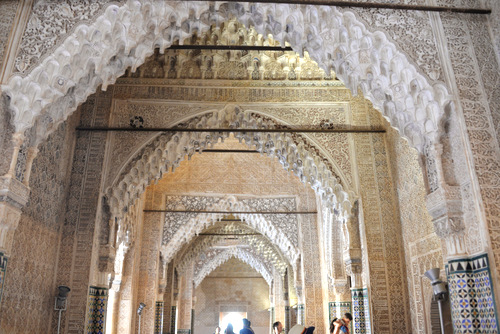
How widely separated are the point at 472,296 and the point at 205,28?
4.03m

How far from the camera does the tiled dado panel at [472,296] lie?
3.79 metres

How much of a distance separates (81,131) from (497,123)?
5.99 m

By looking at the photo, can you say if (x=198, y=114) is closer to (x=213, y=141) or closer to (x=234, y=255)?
(x=213, y=141)

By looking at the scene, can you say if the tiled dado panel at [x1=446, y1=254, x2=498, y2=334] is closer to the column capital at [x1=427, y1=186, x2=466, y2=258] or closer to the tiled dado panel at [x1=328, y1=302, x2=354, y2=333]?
the column capital at [x1=427, y1=186, x2=466, y2=258]

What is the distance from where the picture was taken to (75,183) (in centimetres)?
705

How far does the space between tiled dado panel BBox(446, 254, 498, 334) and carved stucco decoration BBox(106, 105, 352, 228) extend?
324 cm

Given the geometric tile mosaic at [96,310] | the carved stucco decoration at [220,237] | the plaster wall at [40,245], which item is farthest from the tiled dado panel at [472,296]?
the carved stucco decoration at [220,237]

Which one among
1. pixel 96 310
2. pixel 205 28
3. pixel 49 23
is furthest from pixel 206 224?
pixel 49 23

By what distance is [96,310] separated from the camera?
6.73 meters

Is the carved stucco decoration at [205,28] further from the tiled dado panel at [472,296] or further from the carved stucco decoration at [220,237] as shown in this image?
the carved stucco decoration at [220,237]

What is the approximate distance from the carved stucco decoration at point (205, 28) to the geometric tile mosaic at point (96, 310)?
286 centimetres

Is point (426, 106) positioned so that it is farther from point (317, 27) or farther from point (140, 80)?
point (140, 80)

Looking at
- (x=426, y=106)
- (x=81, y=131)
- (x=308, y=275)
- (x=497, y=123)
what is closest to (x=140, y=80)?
(x=81, y=131)

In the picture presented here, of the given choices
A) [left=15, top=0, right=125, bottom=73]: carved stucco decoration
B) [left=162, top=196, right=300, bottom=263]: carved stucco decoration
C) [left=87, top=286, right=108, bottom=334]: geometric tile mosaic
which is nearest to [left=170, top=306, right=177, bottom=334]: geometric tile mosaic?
[left=162, top=196, right=300, bottom=263]: carved stucco decoration
